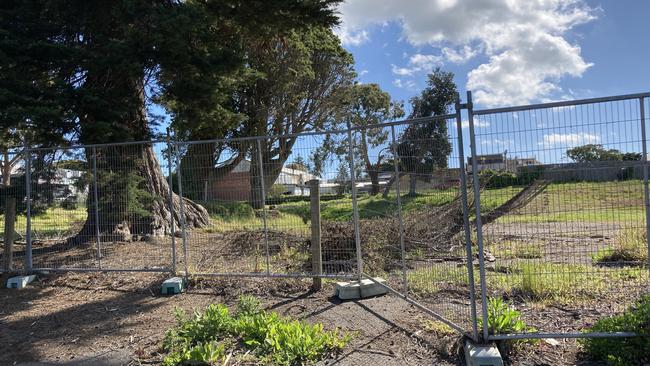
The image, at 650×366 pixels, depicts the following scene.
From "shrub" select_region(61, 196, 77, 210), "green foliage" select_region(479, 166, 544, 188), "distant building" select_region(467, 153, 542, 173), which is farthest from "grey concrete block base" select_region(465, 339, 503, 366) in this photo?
"shrub" select_region(61, 196, 77, 210)

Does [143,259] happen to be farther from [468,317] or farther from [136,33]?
[468,317]

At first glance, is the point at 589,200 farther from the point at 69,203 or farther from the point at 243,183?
the point at 69,203

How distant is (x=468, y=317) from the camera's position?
5.00 meters

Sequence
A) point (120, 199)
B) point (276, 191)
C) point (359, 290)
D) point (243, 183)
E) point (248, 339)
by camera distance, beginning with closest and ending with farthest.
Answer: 1. point (248, 339)
2. point (359, 290)
3. point (276, 191)
4. point (243, 183)
5. point (120, 199)

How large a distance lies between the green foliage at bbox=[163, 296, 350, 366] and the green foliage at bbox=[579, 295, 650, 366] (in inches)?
90.9

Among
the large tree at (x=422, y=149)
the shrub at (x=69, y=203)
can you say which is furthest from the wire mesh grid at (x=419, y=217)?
the shrub at (x=69, y=203)

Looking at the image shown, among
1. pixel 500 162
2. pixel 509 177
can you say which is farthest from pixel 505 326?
pixel 500 162

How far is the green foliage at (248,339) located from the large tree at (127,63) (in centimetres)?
379

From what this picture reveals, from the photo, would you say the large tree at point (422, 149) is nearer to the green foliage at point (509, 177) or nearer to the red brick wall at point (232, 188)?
the green foliage at point (509, 177)

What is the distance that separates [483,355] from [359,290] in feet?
8.25

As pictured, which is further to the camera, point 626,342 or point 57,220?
point 57,220

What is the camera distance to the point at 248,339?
5035mm

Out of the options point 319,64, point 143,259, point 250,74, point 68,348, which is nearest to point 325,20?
point 250,74

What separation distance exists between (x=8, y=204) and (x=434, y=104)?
3220 centimetres
